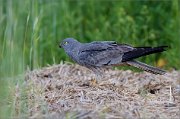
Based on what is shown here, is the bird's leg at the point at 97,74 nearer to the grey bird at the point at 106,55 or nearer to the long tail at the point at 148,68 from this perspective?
the grey bird at the point at 106,55

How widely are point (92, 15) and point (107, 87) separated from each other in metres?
4.17

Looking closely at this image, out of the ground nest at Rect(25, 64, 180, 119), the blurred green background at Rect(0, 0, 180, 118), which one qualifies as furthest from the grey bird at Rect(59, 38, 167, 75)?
the blurred green background at Rect(0, 0, 180, 118)

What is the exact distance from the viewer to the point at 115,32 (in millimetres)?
10211

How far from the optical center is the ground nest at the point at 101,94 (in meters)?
5.26

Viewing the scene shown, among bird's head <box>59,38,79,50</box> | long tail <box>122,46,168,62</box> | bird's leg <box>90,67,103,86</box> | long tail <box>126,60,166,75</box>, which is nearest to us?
long tail <box>122,46,168,62</box>

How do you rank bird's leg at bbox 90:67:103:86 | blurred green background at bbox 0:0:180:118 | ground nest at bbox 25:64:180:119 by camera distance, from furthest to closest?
blurred green background at bbox 0:0:180:118, bird's leg at bbox 90:67:103:86, ground nest at bbox 25:64:180:119

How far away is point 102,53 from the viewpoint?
7.40 meters

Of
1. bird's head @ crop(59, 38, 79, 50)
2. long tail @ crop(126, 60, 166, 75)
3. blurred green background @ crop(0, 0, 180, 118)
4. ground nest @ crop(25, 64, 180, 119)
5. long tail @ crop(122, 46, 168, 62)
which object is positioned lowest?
ground nest @ crop(25, 64, 180, 119)

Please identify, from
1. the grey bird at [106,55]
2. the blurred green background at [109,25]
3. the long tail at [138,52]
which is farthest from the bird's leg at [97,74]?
the blurred green background at [109,25]

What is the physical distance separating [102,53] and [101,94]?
1426mm

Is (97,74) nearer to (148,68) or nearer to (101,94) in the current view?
(148,68)

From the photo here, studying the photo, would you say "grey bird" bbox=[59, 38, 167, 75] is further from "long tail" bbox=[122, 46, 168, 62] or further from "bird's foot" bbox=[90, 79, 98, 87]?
"bird's foot" bbox=[90, 79, 98, 87]

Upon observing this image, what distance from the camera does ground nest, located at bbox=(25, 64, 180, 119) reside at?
5.26 metres

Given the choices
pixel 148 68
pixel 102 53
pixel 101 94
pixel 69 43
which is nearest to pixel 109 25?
pixel 69 43
